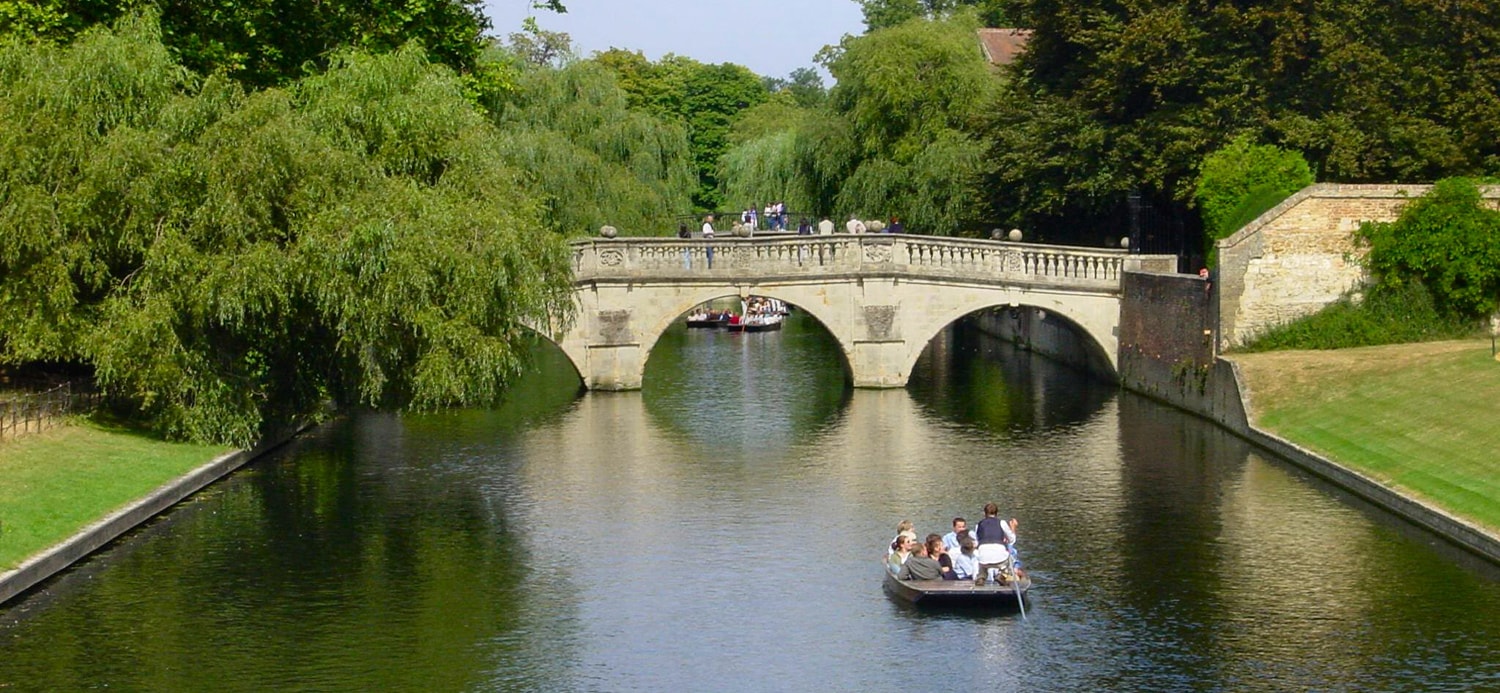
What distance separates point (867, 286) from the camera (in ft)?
155

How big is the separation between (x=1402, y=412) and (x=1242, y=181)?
11.0 meters

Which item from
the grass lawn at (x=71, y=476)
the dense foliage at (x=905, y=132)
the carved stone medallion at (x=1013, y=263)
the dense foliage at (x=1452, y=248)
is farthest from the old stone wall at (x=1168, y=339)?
the grass lawn at (x=71, y=476)

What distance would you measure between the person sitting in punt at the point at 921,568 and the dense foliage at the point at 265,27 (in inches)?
738

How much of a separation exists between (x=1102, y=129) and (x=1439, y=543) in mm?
22772

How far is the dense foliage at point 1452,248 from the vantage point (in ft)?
130

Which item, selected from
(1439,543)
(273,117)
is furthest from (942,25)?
(1439,543)

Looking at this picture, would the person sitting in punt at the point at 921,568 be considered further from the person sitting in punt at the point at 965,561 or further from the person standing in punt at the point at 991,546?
the person standing in punt at the point at 991,546

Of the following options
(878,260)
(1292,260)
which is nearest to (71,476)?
(878,260)

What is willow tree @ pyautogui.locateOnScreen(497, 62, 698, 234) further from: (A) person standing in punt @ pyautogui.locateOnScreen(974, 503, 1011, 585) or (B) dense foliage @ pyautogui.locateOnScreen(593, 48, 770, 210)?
(B) dense foliage @ pyautogui.locateOnScreen(593, 48, 770, 210)

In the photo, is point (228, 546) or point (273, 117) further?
point (273, 117)

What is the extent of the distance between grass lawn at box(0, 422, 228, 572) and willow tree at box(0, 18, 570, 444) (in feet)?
2.96

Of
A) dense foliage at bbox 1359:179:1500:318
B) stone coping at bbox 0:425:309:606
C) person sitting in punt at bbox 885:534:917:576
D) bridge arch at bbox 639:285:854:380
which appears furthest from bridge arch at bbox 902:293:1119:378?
person sitting in punt at bbox 885:534:917:576

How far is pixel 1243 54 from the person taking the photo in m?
46.4

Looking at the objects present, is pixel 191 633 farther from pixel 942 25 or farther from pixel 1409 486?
pixel 942 25
